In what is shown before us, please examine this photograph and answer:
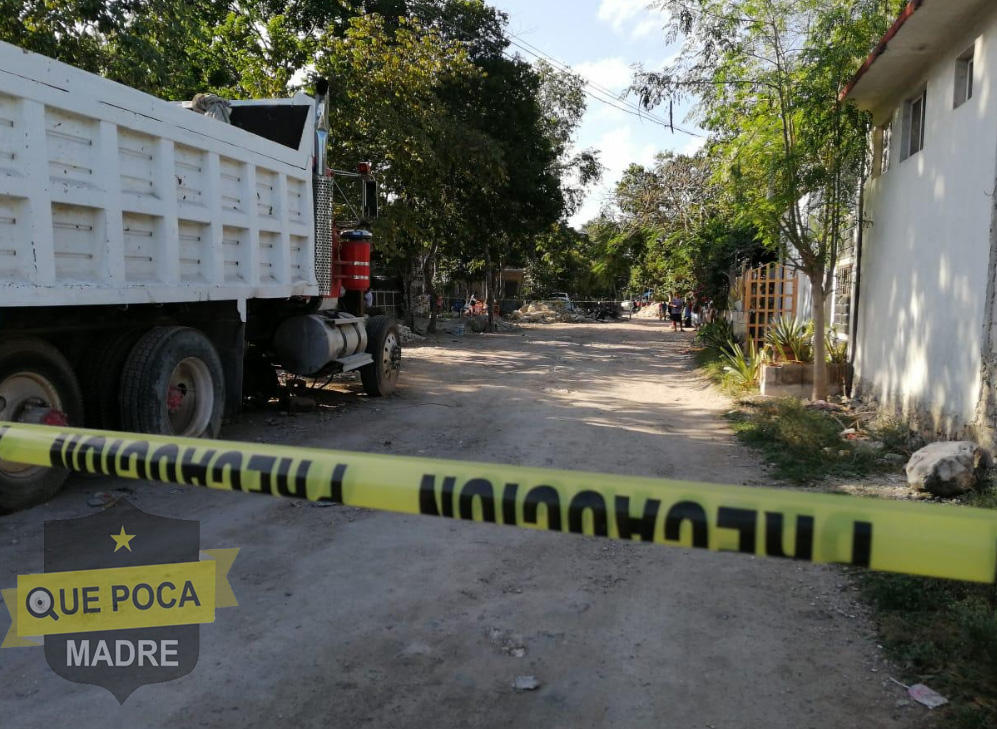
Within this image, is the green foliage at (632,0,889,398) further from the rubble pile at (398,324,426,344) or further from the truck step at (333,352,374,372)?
the rubble pile at (398,324,426,344)

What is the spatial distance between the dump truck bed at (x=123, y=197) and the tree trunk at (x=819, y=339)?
685cm

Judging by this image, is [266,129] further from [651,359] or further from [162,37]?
[651,359]

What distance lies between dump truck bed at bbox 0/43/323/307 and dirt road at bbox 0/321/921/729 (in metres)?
1.67

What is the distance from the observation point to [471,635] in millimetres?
3551

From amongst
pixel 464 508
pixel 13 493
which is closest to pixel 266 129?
pixel 13 493

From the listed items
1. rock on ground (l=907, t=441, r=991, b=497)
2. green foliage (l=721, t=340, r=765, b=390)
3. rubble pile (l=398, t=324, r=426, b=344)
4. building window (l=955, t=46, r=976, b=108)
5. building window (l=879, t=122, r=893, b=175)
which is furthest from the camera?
rubble pile (l=398, t=324, r=426, b=344)

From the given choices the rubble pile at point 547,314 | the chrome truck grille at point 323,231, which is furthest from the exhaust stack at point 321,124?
the rubble pile at point 547,314

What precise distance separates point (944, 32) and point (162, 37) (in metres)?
9.77

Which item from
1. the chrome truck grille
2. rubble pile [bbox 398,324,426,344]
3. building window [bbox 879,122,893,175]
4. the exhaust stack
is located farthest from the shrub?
the exhaust stack

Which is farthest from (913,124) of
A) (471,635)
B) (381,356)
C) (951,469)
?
(471,635)

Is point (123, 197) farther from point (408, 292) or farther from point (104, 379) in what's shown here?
point (408, 292)

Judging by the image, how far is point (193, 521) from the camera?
5.16m

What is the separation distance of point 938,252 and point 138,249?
24.1 feet

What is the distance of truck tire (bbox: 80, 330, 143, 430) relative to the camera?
5.92 m
